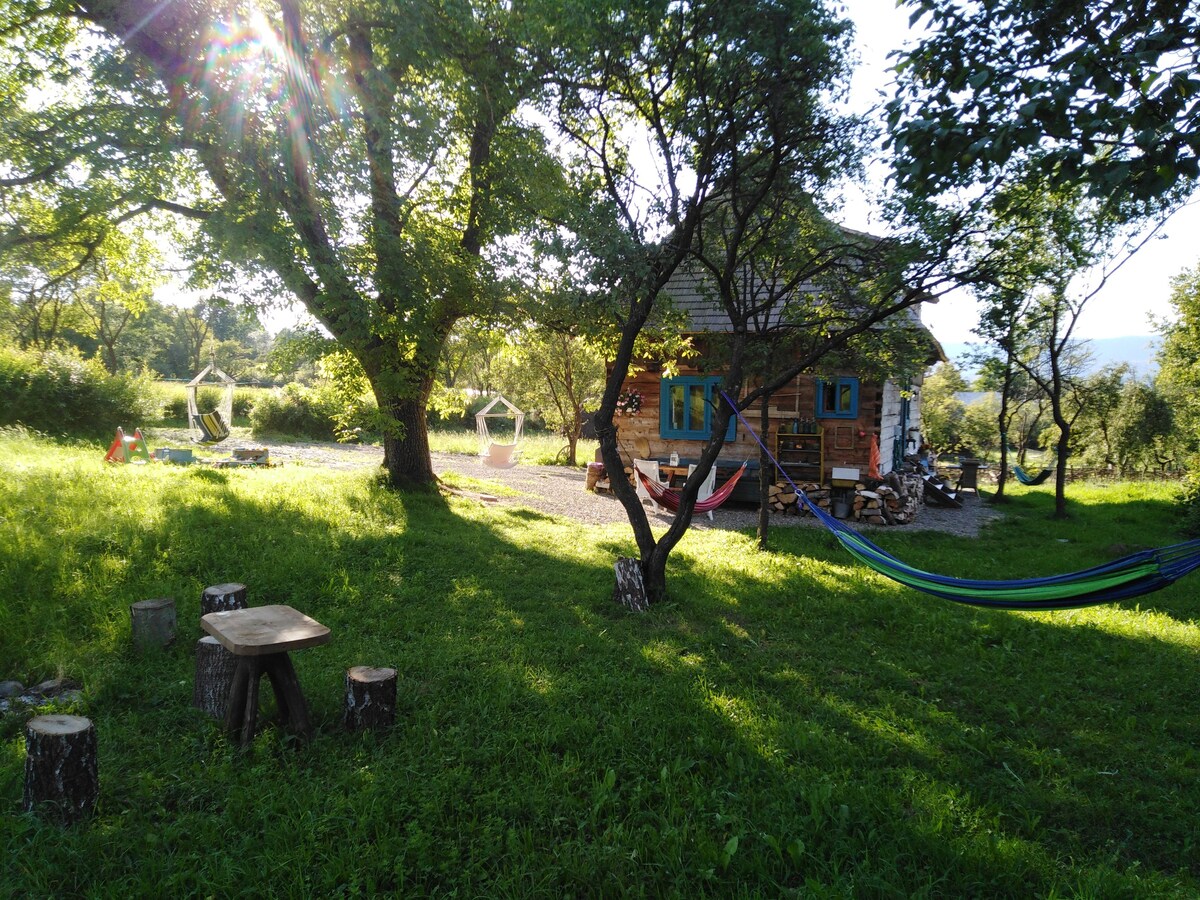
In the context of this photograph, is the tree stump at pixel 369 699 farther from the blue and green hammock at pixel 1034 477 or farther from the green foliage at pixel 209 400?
the green foliage at pixel 209 400

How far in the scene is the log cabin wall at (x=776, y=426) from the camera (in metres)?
10.4

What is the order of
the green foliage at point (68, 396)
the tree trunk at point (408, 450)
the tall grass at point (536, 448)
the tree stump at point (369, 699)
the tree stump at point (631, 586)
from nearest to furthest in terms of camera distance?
the tree stump at point (369, 699), the tree stump at point (631, 586), the tree trunk at point (408, 450), the green foliage at point (68, 396), the tall grass at point (536, 448)

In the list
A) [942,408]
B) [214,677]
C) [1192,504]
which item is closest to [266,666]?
[214,677]

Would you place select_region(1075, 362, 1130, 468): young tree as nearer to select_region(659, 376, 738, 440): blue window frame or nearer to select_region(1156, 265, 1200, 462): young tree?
select_region(1156, 265, 1200, 462): young tree

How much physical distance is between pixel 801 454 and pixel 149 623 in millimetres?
9627

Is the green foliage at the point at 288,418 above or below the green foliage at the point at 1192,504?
above

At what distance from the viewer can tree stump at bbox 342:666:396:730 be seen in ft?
9.83

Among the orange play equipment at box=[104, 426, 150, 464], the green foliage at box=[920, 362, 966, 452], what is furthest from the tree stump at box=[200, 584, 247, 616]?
the green foliage at box=[920, 362, 966, 452]

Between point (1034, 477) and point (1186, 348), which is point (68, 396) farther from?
point (1186, 348)

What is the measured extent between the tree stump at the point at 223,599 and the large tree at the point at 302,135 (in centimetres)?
382

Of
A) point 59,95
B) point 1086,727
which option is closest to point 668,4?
point 1086,727

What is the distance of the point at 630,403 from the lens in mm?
11539

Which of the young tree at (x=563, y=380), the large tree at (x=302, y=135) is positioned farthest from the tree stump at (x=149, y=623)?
the young tree at (x=563, y=380)

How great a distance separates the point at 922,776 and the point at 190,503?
6.95m
